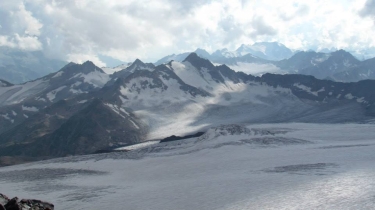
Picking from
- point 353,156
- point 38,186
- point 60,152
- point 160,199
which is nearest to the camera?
point 160,199

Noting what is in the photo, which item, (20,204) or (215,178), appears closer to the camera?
(20,204)

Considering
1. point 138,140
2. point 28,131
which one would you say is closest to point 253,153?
point 138,140

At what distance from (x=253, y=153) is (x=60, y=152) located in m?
93.8

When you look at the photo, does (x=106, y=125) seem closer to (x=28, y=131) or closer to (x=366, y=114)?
(x=28, y=131)

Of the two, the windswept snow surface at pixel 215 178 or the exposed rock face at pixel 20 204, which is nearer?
the exposed rock face at pixel 20 204

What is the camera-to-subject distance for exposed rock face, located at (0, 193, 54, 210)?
31484 millimetres

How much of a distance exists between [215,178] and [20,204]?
28.2 m

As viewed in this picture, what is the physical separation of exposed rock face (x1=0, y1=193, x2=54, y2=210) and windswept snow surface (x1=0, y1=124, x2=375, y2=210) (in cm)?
789

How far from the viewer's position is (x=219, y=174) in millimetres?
58406

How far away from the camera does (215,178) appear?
54.5 meters

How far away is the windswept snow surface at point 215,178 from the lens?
41.1 m

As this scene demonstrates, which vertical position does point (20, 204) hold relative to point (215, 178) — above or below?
above

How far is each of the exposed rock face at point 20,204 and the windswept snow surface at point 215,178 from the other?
7.89m

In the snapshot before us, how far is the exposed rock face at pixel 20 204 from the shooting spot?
3148 centimetres
